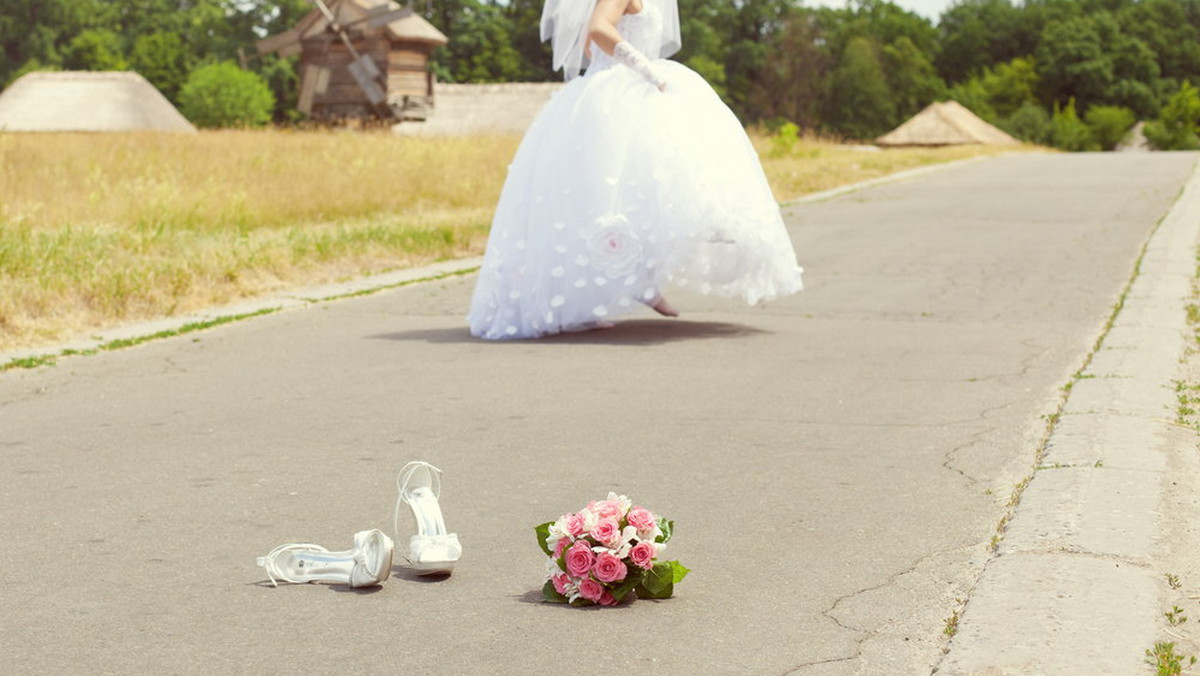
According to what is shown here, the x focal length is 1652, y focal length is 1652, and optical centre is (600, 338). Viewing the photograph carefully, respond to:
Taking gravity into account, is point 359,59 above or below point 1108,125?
above

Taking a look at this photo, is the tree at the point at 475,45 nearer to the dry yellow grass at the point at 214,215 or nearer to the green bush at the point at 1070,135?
the green bush at the point at 1070,135

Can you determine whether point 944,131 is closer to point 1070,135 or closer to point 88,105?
point 1070,135

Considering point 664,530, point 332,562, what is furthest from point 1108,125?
point 332,562

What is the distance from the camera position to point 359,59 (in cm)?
6181

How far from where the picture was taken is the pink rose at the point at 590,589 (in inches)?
169

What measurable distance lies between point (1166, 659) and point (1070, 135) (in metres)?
93.8

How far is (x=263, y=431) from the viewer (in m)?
6.81

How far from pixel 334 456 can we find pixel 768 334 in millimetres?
4074

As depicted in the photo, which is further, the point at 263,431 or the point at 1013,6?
the point at 1013,6

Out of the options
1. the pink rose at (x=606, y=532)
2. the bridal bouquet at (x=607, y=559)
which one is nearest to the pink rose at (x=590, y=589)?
the bridal bouquet at (x=607, y=559)

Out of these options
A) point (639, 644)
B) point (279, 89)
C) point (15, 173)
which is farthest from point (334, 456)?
point (279, 89)

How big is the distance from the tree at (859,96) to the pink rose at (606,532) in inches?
4010

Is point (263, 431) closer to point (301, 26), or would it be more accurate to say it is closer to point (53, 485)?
point (53, 485)

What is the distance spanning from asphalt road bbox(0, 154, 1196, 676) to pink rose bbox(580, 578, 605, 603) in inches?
3.6
